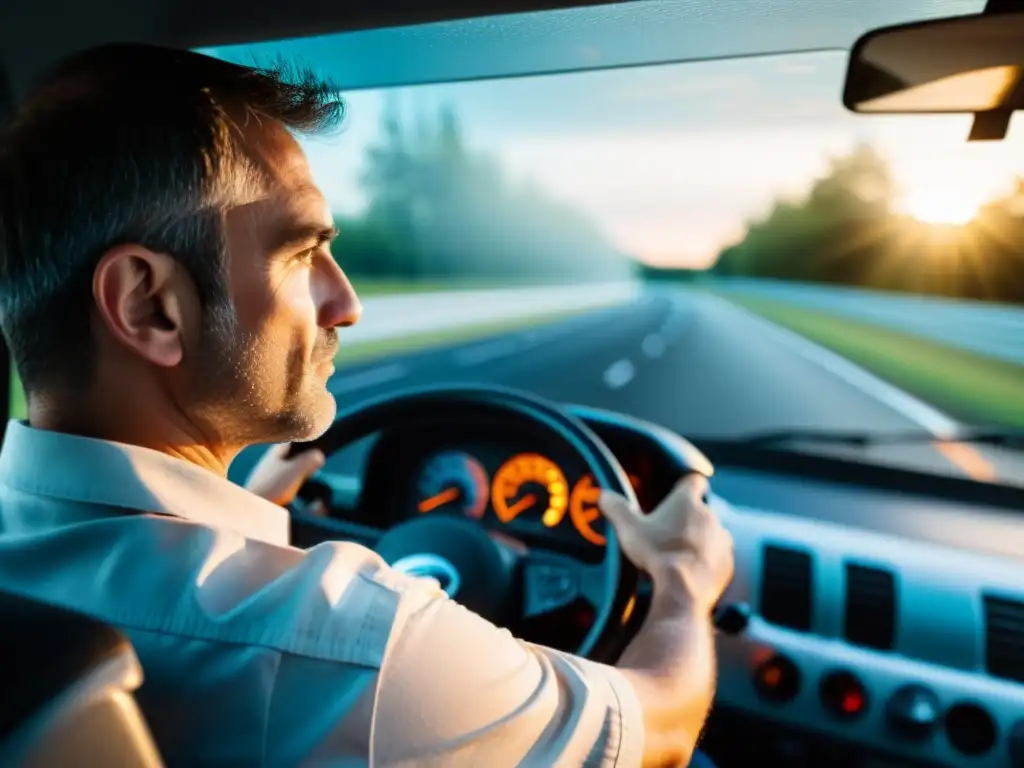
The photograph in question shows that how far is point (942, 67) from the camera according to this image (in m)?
2.17

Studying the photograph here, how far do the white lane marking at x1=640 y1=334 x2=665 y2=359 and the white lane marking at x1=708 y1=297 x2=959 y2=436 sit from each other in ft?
3.66

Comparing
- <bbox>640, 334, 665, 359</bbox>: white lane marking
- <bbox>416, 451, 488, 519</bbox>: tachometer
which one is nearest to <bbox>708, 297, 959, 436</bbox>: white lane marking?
<bbox>640, 334, 665, 359</bbox>: white lane marking

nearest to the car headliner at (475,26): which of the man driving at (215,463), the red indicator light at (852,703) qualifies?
the man driving at (215,463)

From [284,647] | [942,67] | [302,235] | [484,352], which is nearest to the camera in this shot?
[284,647]

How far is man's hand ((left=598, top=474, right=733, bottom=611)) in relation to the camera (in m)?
1.94

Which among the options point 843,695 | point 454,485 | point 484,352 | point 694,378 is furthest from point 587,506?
point 484,352

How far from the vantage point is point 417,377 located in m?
9.35

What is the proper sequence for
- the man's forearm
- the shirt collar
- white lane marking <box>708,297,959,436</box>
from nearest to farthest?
the shirt collar < the man's forearm < white lane marking <box>708,297,959,436</box>

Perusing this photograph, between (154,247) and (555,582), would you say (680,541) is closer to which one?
(555,582)

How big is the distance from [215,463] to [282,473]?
114 cm

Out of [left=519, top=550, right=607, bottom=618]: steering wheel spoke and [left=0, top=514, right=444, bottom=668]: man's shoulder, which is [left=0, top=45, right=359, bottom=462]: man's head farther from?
[left=519, top=550, right=607, bottom=618]: steering wheel spoke

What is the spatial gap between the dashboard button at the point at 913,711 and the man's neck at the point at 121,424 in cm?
191

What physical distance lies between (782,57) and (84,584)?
2.52m

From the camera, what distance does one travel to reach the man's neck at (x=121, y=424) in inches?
54.7
